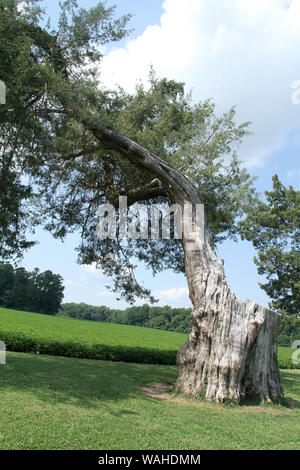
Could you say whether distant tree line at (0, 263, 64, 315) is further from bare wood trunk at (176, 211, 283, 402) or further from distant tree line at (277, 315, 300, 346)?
bare wood trunk at (176, 211, 283, 402)

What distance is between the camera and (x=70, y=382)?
339 inches

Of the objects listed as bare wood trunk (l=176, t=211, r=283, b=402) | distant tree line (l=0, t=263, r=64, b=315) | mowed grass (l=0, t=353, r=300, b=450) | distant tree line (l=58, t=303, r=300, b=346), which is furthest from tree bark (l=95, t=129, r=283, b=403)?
distant tree line (l=0, t=263, r=64, b=315)

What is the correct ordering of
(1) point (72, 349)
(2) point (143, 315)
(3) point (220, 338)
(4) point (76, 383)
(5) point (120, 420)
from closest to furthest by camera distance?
(5) point (120, 420) < (3) point (220, 338) < (4) point (76, 383) < (1) point (72, 349) < (2) point (143, 315)

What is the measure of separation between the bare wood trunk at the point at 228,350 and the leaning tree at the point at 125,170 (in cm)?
2

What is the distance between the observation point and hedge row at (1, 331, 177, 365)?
14984mm

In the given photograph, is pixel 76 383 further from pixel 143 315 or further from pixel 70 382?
pixel 143 315

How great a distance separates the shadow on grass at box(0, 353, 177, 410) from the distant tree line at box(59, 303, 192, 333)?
61.1 m

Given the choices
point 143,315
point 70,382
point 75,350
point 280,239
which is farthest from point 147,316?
point 70,382

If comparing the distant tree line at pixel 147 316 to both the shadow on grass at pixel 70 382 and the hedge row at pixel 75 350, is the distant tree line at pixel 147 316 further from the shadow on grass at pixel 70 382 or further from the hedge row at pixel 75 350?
the shadow on grass at pixel 70 382

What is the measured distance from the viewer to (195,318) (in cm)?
862

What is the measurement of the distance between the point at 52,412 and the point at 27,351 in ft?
33.2

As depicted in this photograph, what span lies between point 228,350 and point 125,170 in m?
6.93

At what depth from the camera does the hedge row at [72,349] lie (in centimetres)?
1498

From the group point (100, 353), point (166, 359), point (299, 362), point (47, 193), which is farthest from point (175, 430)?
point (299, 362)
